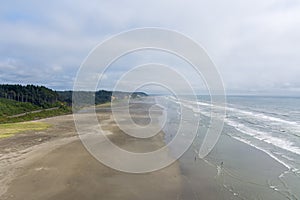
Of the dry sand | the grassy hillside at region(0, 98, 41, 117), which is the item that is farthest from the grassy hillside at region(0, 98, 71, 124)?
the dry sand

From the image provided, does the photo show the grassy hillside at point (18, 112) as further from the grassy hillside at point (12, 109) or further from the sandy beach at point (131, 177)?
→ the sandy beach at point (131, 177)

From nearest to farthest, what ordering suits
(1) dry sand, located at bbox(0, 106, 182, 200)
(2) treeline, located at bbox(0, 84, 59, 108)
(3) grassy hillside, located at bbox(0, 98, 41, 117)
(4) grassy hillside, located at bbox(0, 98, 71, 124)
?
(1) dry sand, located at bbox(0, 106, 182, 200) → (4) grassy hillside, located at bbox(0, 98, 71, 124) → (3) grassy hillside, located at bbox(0, 98, 41, 117) → (2) treeline, located at bbox(0, 84, 59, 108)

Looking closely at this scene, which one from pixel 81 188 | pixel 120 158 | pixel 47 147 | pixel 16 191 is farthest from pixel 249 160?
pixel 47 147

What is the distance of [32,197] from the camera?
1091 cm

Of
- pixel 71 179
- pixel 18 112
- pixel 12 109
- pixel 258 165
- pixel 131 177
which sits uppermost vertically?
pixel 12 109

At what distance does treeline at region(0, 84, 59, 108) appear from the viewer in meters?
72.9

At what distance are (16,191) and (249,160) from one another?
1371cm

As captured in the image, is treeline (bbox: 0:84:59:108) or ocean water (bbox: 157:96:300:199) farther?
treeline (bbox: 0:84:59:108)

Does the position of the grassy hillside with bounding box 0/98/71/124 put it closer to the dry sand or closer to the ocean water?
the dry sand

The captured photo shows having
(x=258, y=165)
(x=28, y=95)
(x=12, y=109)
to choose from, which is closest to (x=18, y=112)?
(x=12, y=109)

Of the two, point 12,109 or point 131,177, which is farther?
point 12,109

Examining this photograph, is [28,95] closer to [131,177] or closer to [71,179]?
[71,179]

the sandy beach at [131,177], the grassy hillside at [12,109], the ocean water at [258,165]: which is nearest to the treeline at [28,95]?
the grassy hillside at [12,109]

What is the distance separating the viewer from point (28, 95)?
7638cm
